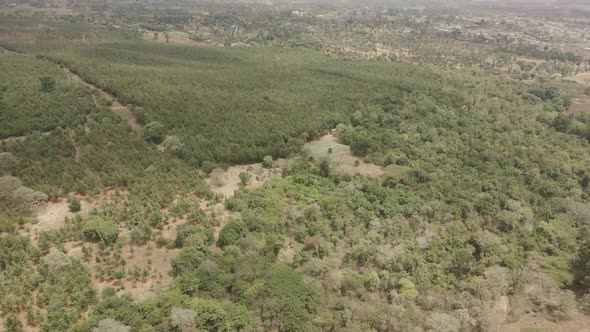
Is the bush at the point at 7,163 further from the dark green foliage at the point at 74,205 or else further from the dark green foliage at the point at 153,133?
the dark green foliage at the point at 153,133

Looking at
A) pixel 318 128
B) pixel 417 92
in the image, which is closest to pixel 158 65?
pixel 318 128

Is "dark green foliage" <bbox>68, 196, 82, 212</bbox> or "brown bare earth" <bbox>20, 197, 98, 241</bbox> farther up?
"dark green foliage" <bbox>68, 196, 82, 212</bbox>

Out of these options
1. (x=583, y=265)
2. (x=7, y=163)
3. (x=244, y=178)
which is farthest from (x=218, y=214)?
(x=583, y=265)

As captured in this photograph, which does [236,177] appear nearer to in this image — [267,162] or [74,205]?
[267,162]

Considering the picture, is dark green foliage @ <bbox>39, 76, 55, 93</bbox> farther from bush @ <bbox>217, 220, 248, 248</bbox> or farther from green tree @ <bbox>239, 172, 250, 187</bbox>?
bush @ <bbox>217, 220, 248, 248</bbox>

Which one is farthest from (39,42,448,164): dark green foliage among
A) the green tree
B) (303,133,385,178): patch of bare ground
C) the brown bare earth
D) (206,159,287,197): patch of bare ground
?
the brown bare earth

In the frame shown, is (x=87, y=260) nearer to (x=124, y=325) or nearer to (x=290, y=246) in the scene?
(x=124, y=325)
